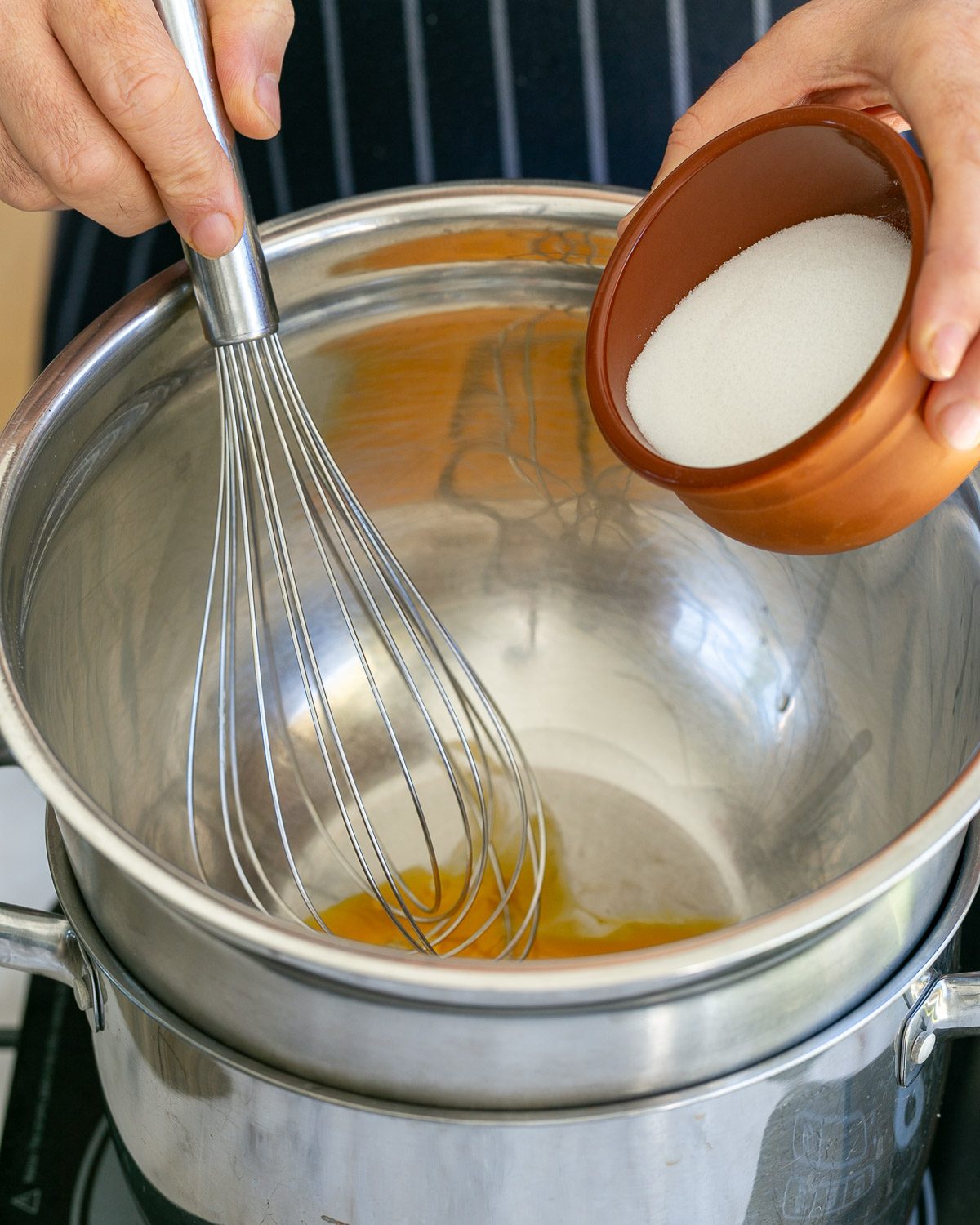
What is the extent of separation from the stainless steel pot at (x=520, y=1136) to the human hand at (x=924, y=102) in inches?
6.0

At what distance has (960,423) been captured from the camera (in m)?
0.31

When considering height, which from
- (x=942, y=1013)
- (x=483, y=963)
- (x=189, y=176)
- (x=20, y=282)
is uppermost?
(x=189, y=176)

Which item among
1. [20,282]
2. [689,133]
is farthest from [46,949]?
[20,282]

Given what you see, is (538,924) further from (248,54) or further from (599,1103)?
(248,54)

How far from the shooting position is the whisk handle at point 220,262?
391 millimetres

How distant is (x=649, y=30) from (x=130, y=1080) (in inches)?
20.2

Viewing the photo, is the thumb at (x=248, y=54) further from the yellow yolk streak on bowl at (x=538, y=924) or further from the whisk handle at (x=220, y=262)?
the yellow yolk streak on bowl at (x=538, y=924)

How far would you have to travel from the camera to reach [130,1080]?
0.37m

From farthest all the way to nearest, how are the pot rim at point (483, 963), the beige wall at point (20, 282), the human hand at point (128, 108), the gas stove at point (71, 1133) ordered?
the beige wall at point (20, 282) < the gas stove at point (71, 1133) < the human hand at point (128, 108) < the pot rim at point (483, 963)

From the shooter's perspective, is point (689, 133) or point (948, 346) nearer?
point (948, 346)

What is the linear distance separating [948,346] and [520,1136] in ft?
0.72

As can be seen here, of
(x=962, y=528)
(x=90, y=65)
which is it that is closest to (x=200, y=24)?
(x=90, y=65)

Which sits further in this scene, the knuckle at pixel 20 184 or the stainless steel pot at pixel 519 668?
the knuckle at pixel 20 184

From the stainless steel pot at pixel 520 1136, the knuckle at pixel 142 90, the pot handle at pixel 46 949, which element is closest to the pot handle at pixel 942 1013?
the stainless steel pot at pixel 520 1136
